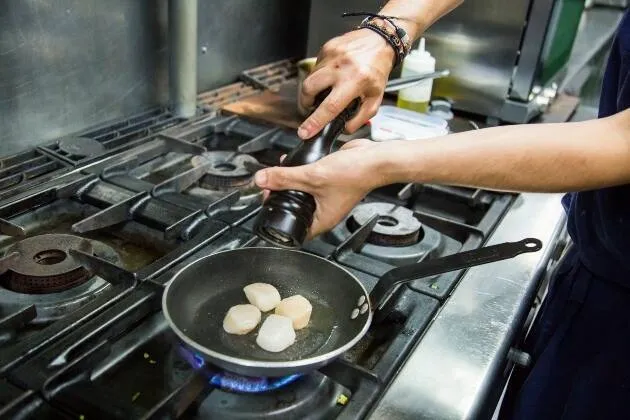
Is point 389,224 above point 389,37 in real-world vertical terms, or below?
below

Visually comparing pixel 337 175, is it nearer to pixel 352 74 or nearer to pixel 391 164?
pixel 391 164

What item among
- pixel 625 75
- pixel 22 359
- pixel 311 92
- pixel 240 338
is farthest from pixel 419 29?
pixel 22 359

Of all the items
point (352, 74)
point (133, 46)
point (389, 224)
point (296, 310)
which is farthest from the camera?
point (133, 46)

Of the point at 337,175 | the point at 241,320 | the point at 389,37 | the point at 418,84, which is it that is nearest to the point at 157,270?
the point at 241,320

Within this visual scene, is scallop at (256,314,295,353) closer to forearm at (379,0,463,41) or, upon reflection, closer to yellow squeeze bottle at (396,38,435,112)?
forearm at (379,0,463,41)

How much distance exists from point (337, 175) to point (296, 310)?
0.18m

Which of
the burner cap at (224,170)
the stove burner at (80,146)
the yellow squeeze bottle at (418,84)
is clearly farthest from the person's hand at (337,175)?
the yellow squeeze bottle at (418,84)

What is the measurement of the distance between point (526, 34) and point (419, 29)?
0.41m

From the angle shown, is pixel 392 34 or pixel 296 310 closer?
pixel 296 310

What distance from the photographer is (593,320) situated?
2.72 ft

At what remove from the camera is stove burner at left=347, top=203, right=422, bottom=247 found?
934 mm

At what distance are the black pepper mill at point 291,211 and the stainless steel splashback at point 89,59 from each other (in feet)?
1.75

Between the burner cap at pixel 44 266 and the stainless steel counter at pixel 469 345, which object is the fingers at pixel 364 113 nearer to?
the stainless steel counter at pixel 469 345

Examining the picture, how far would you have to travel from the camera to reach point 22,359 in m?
0.60
